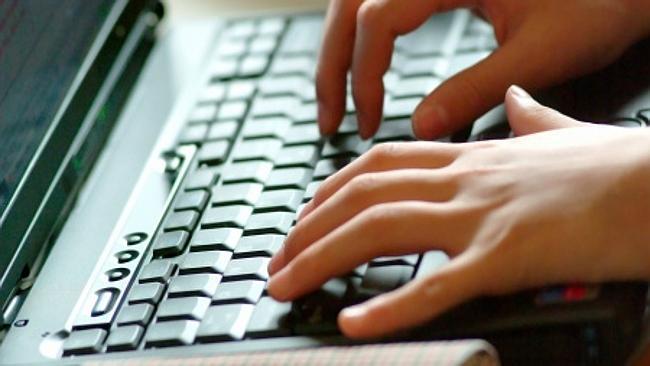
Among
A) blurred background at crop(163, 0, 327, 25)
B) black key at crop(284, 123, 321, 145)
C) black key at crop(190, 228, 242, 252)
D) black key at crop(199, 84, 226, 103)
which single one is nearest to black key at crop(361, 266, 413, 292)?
black key at crop(190, 228, 242, 252)

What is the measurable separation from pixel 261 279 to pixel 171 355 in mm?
75

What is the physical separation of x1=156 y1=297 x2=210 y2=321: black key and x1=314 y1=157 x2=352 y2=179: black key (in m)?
0.15

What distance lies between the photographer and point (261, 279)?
66 centimetres

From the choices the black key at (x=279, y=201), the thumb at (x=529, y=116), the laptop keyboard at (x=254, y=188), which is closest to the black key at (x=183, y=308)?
the laptop keyboard at (x=254, y=188)

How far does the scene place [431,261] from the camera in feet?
2.07

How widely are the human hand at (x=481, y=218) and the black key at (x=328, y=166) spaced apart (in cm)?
9

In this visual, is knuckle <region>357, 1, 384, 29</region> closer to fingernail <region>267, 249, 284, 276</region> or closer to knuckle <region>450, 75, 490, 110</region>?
knuckle <region>450, 75, 490, 110</region>

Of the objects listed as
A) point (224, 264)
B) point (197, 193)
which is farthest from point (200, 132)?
point (224, 264)

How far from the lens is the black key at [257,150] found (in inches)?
32.1

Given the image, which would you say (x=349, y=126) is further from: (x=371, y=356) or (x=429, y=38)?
(x=371, y=356)

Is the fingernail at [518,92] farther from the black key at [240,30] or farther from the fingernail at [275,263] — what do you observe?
the black key at [240,30]

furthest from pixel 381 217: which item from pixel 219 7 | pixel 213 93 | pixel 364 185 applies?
pixel 219 7

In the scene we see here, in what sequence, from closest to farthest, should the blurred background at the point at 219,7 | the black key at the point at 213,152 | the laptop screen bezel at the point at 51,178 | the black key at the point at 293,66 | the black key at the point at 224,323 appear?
A: the black key at the point at 224,323 < the laptop screen bezel at the point at 51,178 < the black key at the point at 213,152 < the black key at the point at 293,66 < the blurred background at the point at 219,7

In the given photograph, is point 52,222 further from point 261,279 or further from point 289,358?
point 289,358
